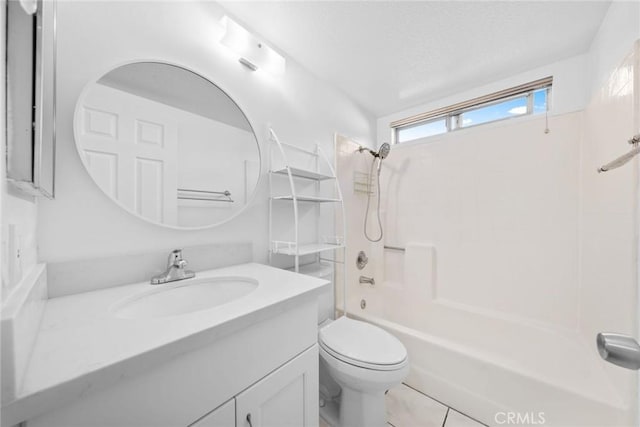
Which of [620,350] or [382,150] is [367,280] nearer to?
[382,150]

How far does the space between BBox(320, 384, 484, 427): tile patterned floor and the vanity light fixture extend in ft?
6.53

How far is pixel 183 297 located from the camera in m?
0.92

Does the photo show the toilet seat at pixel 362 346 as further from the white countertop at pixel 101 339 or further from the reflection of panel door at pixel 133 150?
the reflection of panel door at pixel 133 150

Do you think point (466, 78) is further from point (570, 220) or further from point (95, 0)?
point (95, 0)

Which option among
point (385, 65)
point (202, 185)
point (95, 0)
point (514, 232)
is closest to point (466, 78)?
point (385, 65)

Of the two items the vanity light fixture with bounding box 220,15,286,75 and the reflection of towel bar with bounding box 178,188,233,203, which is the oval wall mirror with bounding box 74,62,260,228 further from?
the vanity light fixture with bounding box 220,15,286,75

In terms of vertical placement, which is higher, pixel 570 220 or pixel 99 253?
pixel 570 220

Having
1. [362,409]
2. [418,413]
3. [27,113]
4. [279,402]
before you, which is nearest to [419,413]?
[418,413]

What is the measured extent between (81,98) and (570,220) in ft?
8.62

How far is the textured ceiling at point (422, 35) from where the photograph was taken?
117 centimetres

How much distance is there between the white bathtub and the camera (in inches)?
40.7

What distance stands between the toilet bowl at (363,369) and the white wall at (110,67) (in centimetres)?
63

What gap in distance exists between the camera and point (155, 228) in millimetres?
953

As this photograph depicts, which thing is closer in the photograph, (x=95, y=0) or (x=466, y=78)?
(x=95, y=0)
